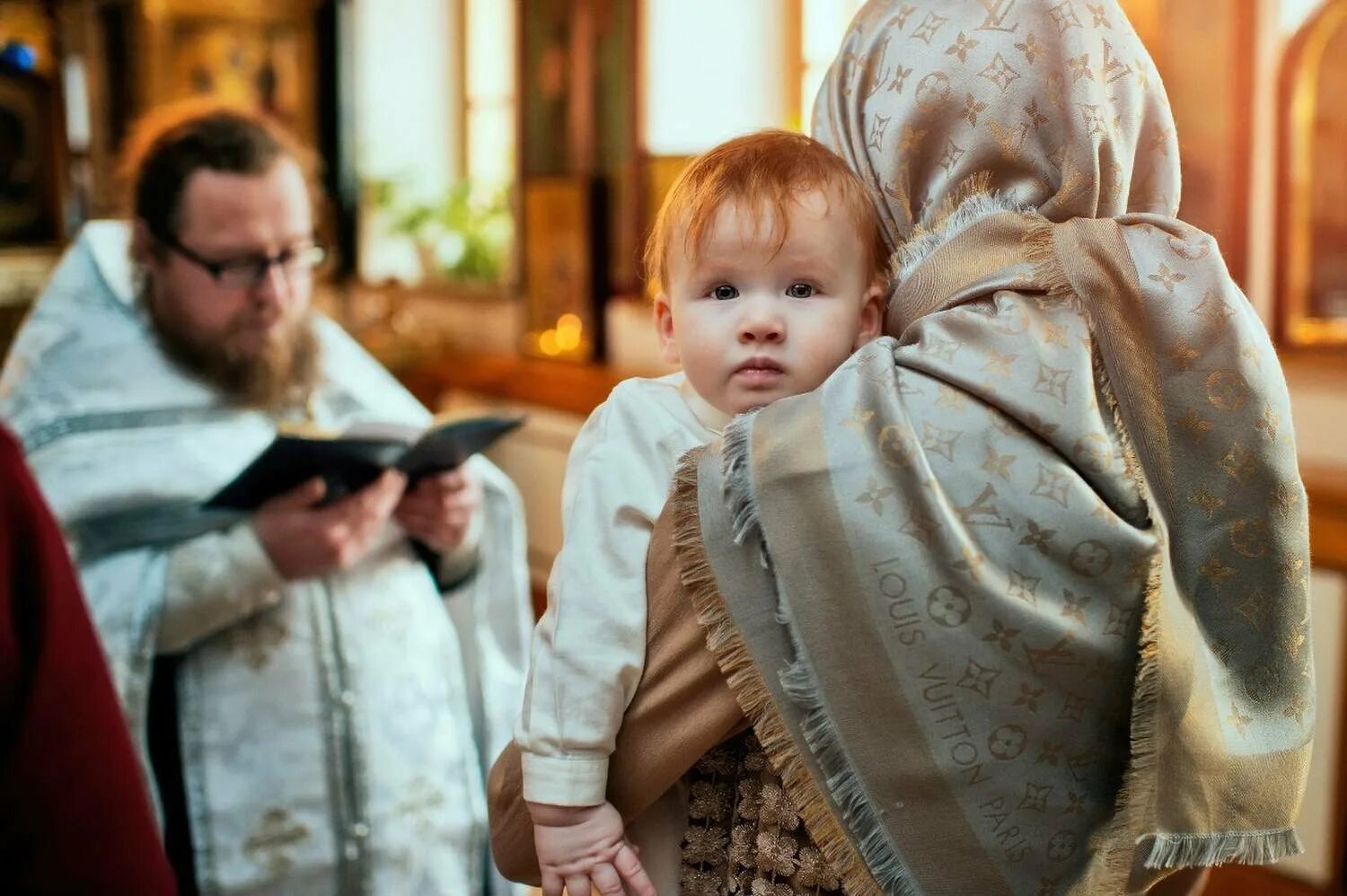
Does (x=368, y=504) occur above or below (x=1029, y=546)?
below

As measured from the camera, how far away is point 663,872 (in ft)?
4.12

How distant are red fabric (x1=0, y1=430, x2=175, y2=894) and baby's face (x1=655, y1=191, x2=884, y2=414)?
1.89ft

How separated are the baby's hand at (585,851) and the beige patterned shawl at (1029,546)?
172mm

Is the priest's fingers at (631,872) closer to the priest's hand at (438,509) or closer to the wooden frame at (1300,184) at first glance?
the priest's hand at (438,509)

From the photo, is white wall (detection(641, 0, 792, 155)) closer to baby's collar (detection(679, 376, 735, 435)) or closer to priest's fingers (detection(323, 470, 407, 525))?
priest's fingers (detection(323, 470, 407, 525))

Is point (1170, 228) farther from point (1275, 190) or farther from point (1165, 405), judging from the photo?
point (1275, 190)

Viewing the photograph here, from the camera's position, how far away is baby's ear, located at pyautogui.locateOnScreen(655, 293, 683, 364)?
125cm

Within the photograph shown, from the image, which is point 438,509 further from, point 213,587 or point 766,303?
point 766,303

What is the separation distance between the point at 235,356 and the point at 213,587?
464mm

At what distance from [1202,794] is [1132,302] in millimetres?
415

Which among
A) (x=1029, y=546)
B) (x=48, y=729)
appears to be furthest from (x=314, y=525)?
(x=1029, y=546)

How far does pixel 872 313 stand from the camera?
4.11 ft

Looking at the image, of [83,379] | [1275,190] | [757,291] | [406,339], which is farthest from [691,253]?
[406,339]

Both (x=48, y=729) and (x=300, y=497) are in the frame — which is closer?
(x=48, y=729)
